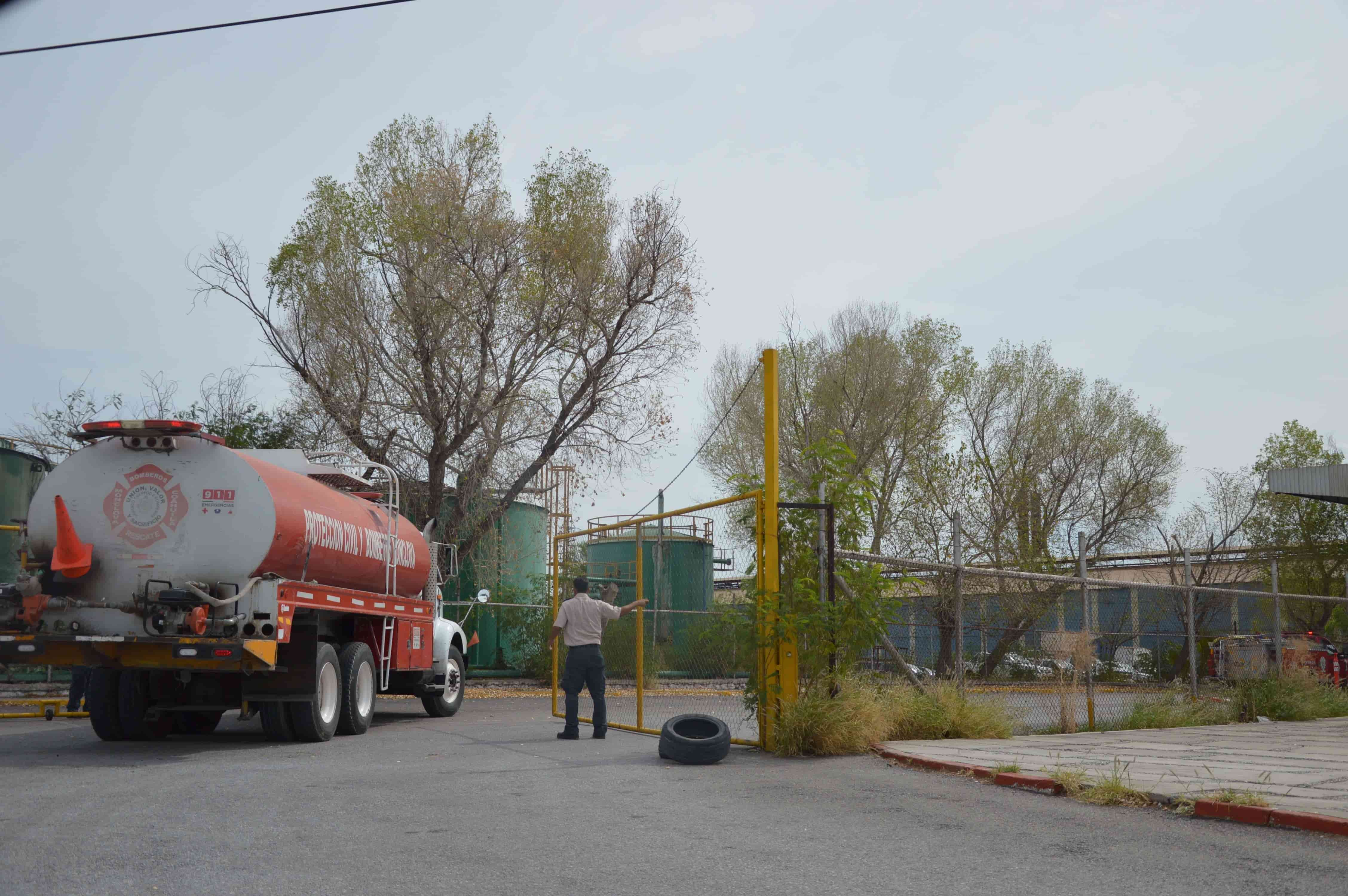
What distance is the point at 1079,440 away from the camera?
31.8m

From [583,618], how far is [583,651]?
365 millimetres

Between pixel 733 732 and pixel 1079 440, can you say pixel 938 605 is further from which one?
pixel 1079 440

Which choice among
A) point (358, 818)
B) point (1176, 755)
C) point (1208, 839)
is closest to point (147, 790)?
point (358, 818)

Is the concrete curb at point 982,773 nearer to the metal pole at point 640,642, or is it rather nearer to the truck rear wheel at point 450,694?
the metal pole at point 640,642

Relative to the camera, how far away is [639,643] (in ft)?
41.8

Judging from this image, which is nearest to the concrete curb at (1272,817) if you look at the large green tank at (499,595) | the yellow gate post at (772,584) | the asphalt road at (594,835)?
the asphalt road at (594,835)

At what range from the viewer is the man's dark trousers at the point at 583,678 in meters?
12.4

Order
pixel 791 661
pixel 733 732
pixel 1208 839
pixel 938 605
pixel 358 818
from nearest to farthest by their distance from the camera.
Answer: pixel 1208 839
pixel 358 818
pixel 791 661
pixel 733 732
pixel 938 605

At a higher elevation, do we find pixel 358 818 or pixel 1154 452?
pixel 1154 452

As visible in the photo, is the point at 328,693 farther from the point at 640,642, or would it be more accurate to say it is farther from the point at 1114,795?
the point at 1114,795

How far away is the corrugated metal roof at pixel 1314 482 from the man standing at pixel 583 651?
1641 centimetres

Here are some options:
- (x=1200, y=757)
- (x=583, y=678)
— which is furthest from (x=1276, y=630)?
(x=583, y=678)

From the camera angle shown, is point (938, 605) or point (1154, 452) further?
point (1154, 452)

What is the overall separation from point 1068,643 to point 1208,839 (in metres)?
7.24
